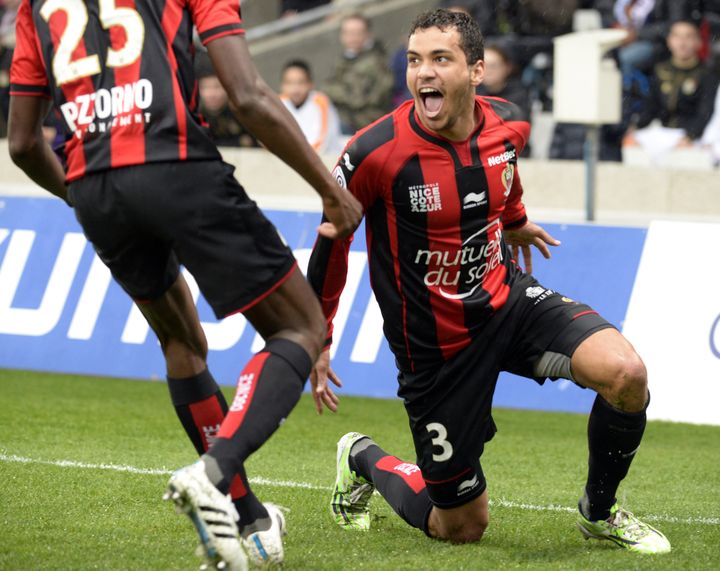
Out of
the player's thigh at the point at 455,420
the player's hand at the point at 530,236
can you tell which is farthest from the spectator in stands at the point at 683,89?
the player's thigh at the point at 455,420

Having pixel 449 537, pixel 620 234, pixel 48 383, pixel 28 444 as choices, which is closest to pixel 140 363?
pixel 48 383

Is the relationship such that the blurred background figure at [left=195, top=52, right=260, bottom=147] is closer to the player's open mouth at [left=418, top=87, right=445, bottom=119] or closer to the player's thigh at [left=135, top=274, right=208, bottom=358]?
the player's open mouth at [left=418, top=87, right=445, bottom=119]

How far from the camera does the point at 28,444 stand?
22.3ft

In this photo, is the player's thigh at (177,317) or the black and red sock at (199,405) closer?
the player's thigh at (177,317)

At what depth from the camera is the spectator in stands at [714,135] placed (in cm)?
1244

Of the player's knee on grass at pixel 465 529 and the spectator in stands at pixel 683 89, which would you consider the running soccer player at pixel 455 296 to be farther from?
the spectator in stands at pixel 683 89

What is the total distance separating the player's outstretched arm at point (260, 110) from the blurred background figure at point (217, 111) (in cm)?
843

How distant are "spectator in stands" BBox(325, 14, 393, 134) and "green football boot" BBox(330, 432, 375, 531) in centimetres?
816

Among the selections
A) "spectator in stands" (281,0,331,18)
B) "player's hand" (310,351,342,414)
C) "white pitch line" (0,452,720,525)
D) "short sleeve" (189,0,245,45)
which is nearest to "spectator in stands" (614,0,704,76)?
"spectator in stands" (281,0,331,18)

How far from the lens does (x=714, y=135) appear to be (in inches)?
494

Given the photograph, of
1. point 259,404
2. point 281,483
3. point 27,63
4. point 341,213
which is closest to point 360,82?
point 281,483

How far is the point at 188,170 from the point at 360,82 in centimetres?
964

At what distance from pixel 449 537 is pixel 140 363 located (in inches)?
176

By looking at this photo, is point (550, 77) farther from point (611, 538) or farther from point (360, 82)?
point (611, 538)
